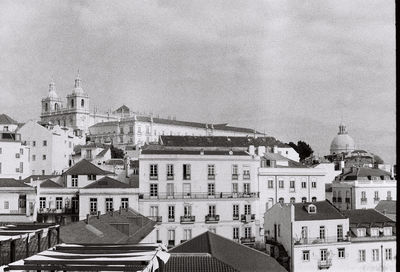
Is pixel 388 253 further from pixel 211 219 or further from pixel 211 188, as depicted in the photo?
pixel 211 188

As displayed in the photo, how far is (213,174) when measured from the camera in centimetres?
3412

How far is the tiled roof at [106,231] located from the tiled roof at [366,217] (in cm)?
1186

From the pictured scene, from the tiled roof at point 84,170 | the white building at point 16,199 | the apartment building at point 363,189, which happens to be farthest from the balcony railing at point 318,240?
the white building at point 16,199

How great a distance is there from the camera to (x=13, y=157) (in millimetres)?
49688

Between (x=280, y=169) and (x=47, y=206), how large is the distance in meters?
14.8

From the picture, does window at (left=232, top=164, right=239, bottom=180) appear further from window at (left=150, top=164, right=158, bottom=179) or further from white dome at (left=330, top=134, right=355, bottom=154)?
white dome at (left=330, top=134, right=355, bottom=154)

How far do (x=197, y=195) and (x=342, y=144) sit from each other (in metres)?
57.4

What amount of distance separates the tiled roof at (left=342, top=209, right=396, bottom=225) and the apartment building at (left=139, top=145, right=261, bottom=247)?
20.2ft

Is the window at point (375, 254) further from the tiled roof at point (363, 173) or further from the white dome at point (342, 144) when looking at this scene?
the white dome at point (342, 144)

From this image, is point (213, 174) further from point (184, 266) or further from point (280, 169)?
point (184, 266)

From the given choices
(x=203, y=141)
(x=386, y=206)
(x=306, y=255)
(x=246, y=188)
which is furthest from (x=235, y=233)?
(x=203, y=141)

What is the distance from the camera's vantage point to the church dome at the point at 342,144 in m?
86.0

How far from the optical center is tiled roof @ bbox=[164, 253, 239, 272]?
16.0m

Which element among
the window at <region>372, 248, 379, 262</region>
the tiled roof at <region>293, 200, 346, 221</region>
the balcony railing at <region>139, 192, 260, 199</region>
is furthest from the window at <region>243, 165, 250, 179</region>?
the window at <region>372, 248, 379, 262</region>
